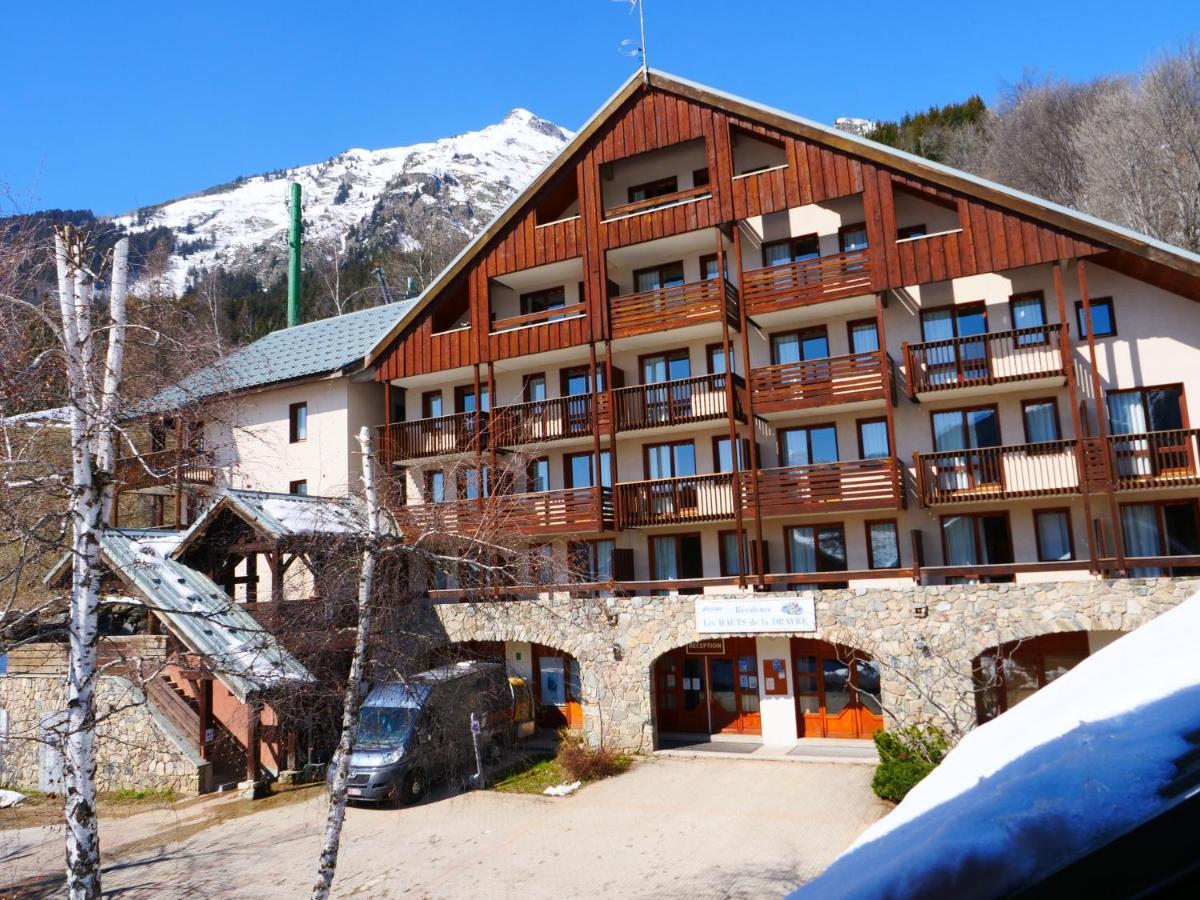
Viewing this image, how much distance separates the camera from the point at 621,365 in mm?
27516

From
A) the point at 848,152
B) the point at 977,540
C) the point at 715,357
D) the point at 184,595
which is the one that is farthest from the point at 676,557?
the point at 184,595

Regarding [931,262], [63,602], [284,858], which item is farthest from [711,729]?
[63,602]

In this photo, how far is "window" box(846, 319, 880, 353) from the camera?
24266 mm

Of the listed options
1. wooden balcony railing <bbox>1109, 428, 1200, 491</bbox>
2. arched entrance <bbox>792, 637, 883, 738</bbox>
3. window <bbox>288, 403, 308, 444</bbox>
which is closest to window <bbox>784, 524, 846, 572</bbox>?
arched entrance <bbox>792, 637, 883, 738</bbox>

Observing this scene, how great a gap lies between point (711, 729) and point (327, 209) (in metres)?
146

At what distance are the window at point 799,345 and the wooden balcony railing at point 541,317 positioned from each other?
237 inches

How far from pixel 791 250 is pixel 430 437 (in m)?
13.2

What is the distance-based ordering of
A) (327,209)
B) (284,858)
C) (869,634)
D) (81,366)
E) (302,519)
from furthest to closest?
(327,209) < (302,519) < (869,634) < (284,858) < (81,366)

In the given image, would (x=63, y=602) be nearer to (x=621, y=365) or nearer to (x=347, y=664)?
(x=347, y=664)

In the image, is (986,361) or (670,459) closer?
(986,361)

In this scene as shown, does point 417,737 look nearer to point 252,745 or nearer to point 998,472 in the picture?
point 252,745

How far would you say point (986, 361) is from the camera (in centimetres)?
2206

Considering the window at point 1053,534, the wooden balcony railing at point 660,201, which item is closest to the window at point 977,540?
the window at point 1053,534

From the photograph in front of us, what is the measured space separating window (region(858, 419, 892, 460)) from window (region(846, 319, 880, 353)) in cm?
210
